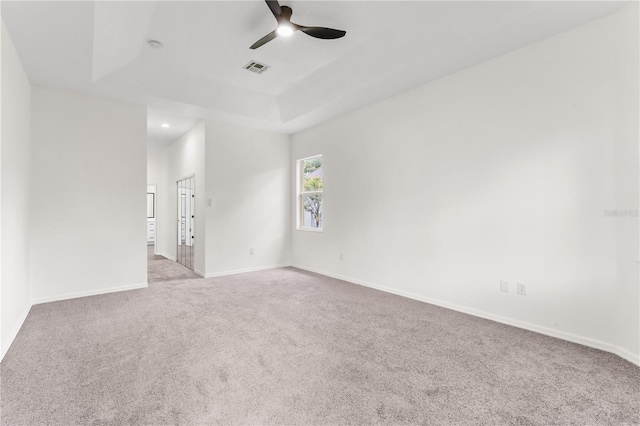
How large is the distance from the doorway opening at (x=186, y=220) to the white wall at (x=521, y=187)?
3.47 m

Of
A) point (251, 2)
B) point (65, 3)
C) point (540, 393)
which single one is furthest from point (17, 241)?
point (540, 393)

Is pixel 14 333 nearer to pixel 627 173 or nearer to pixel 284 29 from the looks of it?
pixel 284 29

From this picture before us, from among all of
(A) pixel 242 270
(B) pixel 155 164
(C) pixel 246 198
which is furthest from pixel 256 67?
(B) pixel 155 164

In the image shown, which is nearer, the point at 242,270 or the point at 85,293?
the point at 85,293

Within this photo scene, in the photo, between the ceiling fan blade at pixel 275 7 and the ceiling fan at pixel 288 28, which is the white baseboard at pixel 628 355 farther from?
the ceiling fan blade at pixel 275 7

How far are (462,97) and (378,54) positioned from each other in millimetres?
1084

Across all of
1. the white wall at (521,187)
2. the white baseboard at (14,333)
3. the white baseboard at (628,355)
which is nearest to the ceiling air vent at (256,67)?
the white wall at (521,187)

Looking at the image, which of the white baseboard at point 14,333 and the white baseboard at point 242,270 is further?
the white baseboard at point 242,270

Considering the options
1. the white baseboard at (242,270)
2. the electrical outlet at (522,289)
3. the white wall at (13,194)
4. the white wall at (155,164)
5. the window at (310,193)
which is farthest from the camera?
the white wall at (155,164)

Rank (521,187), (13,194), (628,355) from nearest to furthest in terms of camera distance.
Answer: (628,355), (13,194), (521,187)

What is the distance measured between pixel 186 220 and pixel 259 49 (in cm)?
415

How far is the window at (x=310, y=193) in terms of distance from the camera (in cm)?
589

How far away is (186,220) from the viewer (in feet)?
21.2

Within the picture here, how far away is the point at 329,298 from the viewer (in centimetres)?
410
